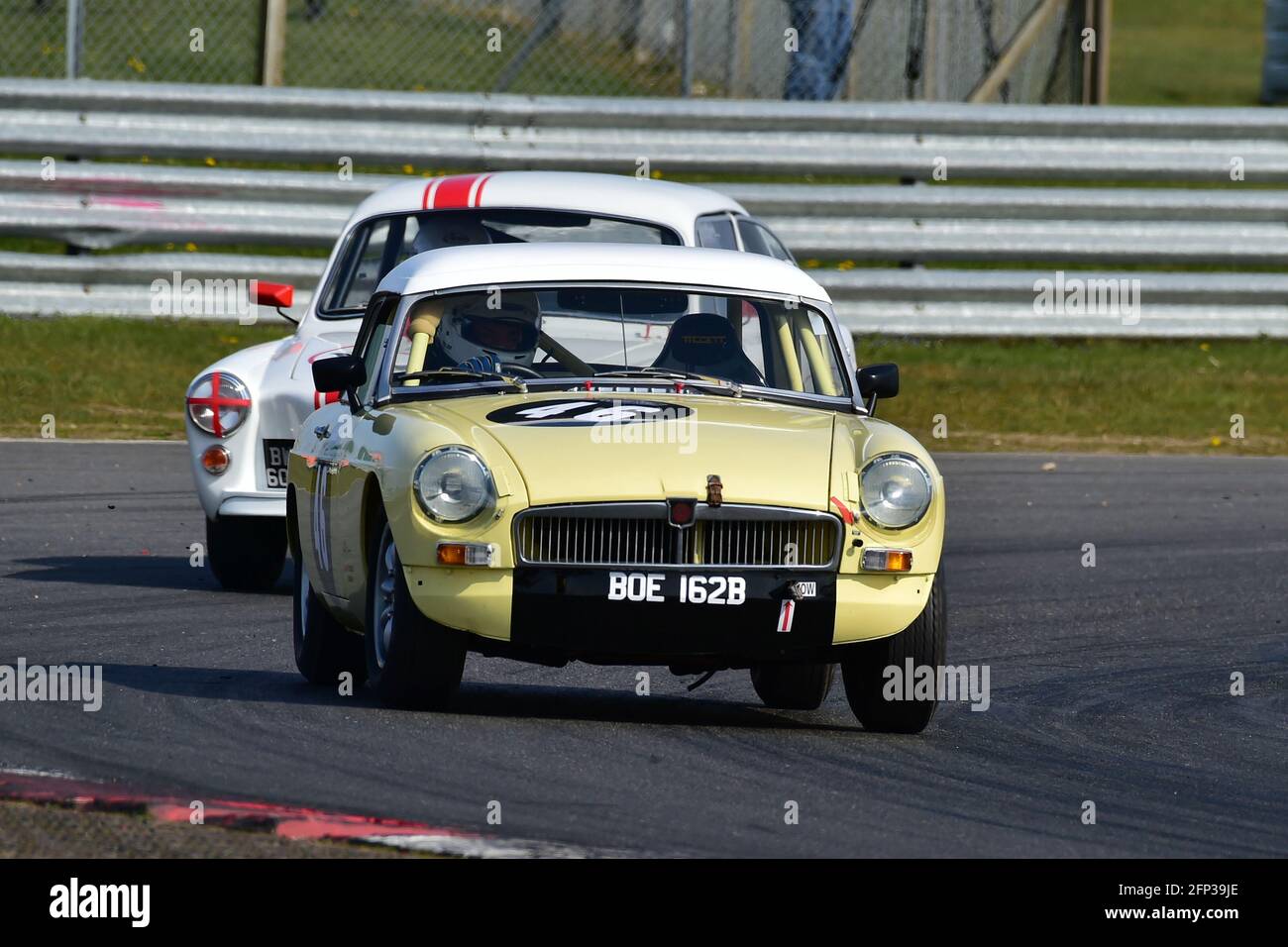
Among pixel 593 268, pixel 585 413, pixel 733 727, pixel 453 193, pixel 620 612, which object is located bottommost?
pixel 733 727

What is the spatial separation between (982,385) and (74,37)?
6.43m

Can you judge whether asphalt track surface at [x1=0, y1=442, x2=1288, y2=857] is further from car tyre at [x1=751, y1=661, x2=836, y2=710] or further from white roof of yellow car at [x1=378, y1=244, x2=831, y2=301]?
white roof of yellow car at [x1=378, y1=244, x2=831, y2=301]

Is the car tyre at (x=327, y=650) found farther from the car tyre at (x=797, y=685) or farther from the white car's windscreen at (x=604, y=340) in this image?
the car tyre at (x=797, y=685)

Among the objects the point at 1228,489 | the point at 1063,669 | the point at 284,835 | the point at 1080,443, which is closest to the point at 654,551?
the point at 284,835

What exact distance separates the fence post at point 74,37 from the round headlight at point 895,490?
11.0 metres

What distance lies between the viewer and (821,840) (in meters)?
5.35

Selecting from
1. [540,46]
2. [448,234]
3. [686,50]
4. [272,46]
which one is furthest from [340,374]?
[272,46]

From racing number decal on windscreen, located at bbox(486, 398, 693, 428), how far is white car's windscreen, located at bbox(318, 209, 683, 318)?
3548 mm

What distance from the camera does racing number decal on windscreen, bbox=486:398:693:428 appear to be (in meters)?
6.76

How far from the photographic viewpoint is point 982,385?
1599cm

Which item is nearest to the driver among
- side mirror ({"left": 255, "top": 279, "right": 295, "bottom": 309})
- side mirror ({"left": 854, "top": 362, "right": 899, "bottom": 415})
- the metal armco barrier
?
side mirror ({"left": 854, "top": 362, "right": 899, "bottom": 415})

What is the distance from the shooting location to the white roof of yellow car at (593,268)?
7.63 meters

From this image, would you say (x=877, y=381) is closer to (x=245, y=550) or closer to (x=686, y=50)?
(x=245, y=550)
